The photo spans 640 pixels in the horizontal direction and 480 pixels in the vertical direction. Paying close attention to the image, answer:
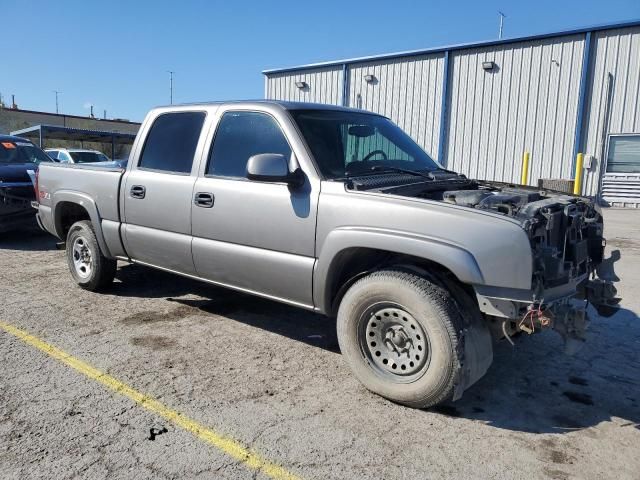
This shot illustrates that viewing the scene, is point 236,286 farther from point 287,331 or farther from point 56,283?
point 56,283

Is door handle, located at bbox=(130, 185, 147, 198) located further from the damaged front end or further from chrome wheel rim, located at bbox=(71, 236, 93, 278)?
the damaged front end

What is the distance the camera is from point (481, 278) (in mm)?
2969

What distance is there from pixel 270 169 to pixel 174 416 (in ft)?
5.62

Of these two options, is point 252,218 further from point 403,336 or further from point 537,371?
point 537,371

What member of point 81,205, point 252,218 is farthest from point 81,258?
point 252,218

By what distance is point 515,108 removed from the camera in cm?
1596

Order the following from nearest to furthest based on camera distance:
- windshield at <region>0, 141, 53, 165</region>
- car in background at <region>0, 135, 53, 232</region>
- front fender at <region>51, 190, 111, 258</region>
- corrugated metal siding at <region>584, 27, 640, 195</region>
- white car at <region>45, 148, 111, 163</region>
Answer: front fender at <region>51, 190, 111, 258</region> < car in background at <region>0, 135, 53, 232</region> < windshield at <region>0, 141, 53, 165</region> < corrugated metal siding at <region>584, 27, 640, 195</region> < white car at <region>45, 148, 111, 163</region>

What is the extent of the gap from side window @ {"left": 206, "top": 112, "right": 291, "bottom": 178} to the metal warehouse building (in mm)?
13450

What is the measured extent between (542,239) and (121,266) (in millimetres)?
5690

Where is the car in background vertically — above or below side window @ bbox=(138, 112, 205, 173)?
below

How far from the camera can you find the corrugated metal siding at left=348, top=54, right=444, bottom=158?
17.6 metres

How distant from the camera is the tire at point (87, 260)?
5.55 meters

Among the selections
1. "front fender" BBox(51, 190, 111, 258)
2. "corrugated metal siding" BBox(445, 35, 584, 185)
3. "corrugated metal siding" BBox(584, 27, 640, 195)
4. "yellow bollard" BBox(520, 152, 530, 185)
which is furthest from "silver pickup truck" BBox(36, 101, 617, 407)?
"corrugated metal siding" BBox(445, 35, 584, 185)

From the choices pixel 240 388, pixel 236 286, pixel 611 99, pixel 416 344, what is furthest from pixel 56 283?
pixel 611 99
